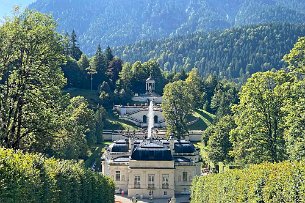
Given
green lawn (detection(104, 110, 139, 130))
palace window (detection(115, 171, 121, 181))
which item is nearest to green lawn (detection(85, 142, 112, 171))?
palace window (detection(115, 171, 121, 181))

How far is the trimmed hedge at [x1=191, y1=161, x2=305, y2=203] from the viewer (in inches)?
898

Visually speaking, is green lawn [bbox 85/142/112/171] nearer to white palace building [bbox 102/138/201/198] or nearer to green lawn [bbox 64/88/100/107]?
white palace building [bbox 102/138/201/198]

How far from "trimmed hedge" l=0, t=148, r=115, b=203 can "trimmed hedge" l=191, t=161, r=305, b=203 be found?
8.84 meters

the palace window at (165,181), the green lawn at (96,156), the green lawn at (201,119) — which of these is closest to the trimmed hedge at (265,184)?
the palace window at (165,181)

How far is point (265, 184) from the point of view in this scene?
26188mm

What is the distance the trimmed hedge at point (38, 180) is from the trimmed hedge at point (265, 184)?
29.0 feet

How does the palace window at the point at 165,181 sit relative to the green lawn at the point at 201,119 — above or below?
below

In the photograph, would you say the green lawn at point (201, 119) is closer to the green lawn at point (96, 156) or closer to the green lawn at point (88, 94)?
the green lawn at point (88, 94)

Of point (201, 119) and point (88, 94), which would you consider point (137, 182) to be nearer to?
point (201, 119)

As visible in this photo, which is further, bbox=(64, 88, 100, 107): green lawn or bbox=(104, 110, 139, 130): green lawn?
bbox=(64, 88, 100, 107): green lawn

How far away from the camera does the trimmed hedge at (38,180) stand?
20969mm

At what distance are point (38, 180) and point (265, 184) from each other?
9.98 meters

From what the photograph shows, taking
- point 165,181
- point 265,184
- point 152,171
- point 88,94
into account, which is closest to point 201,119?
point 88,94

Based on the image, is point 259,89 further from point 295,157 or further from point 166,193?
point 166,193
